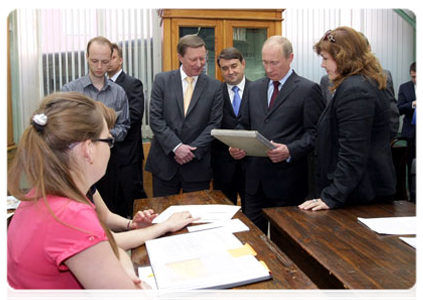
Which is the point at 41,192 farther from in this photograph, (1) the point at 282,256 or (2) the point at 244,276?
(1) the point at 282,256

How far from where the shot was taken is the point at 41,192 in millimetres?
992

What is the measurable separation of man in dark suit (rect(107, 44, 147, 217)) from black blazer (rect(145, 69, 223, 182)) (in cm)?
49

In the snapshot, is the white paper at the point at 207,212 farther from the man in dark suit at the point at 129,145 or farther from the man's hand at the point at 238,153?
the man in dark suit at the point at 129,145

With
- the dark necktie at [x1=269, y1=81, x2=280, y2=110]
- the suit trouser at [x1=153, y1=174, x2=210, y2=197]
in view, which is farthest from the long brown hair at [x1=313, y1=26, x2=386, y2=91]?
the suit trouser at [x1=153, y1=174, x2=210, y2=197]

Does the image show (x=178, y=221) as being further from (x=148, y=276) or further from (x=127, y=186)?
(x=127, y=186)

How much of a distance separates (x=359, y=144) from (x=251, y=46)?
8.89 feet

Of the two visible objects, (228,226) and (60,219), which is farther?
(228,226)

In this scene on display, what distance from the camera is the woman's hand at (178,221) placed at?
1522 mm

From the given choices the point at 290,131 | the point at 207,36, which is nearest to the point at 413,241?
the point at 290,131

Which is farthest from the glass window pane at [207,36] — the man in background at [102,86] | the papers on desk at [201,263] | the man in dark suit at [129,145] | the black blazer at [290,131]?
the papers on desk at [201,263]

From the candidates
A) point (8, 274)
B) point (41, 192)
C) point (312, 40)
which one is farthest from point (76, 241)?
A: point (312, 40)

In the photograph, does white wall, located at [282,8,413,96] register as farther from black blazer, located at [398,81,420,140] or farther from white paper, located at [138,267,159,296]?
white paper, located at [138,267,159,296]

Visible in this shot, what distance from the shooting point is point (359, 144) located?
1.82 metres

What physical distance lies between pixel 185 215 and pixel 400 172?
10.9ft
